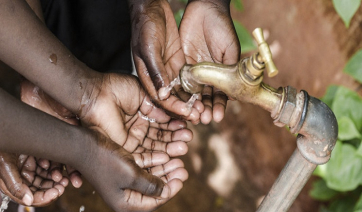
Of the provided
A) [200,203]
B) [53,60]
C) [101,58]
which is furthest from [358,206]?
[53,60]

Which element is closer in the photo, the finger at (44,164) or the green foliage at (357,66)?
the finger at (44,164)

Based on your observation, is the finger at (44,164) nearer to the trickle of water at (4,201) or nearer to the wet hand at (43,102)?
the wet hand at (43,102)

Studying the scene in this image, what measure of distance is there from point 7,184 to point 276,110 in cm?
75

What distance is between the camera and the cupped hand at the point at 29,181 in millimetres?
1065

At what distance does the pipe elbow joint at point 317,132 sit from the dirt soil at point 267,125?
3.54 ft

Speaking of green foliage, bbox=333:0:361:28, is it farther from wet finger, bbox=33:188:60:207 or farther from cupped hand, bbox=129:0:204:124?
wet finger, bbox=33:188:60:207

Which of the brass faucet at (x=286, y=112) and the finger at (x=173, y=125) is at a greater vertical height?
the brass faucet at (x=286, y=112)

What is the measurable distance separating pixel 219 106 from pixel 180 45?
0.28 meters

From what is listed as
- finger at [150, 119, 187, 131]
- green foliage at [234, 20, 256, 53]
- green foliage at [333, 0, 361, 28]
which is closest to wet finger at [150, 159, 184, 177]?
finger at [150, 119, 187, 131]

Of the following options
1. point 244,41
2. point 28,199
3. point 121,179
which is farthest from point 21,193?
point 244,41

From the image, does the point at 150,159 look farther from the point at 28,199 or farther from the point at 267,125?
the point at 267,125

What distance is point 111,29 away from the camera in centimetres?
136

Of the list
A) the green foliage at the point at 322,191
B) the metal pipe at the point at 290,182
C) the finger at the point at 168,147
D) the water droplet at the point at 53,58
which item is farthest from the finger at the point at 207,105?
the green foliage at the point at 322,191

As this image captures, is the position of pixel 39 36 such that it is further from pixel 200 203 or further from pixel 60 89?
pixel 200 203
